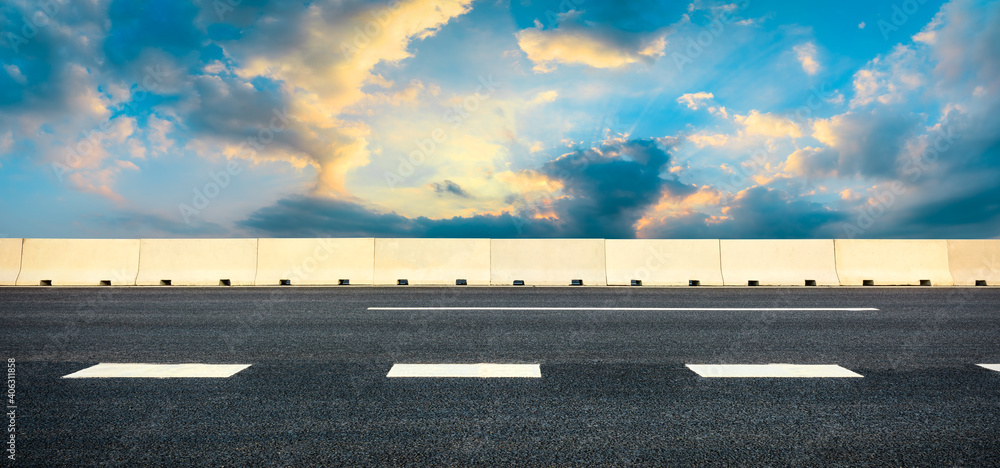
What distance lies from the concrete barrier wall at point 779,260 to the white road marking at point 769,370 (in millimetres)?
10154

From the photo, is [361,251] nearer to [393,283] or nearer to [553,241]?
[393,283]

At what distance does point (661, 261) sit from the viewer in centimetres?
1395

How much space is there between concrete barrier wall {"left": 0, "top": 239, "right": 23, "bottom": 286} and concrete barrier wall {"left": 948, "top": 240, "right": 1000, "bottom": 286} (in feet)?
86.3

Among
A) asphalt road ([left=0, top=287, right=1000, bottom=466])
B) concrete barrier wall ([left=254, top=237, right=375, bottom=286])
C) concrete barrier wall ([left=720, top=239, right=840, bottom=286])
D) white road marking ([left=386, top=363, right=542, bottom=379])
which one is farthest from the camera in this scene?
concrete barrier wall ([left=254, top=237, right=375, bottom=286])

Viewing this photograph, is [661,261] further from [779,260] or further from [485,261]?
[485,261]

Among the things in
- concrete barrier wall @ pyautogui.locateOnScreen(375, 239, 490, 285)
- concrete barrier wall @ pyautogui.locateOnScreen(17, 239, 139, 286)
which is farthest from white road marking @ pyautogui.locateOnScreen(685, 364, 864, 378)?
concrete barrier wall @ pyautogui.locateOnScreen(17, 239, 139, 286)

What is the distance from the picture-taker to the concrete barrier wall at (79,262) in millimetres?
13930

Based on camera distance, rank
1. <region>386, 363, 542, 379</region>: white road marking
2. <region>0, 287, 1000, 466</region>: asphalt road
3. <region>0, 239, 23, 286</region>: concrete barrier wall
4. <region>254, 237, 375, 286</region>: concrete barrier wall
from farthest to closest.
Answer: <region>0, 239, 23, 286</region>: concrete barrier wall < <region>254, 237, 375, 286</region>: concrete barrier wall < <region>386, 363, 542, 379</region>: white road marking < <region>0, 287, 1000, 466</region>: asphalt road

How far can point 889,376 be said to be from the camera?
13.0ft

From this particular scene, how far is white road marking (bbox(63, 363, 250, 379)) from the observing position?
3.97m

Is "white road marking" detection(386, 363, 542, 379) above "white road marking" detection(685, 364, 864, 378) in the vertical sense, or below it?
above

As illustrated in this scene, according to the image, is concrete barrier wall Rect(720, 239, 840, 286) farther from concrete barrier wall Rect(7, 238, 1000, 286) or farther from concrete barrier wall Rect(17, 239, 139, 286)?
concrete barrier wall Rect(17, 239, 139, 286)

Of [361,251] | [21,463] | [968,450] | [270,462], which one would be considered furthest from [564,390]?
[361,251]

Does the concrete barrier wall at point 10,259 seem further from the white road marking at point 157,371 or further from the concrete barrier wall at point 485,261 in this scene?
the white road marking at point 157,371
